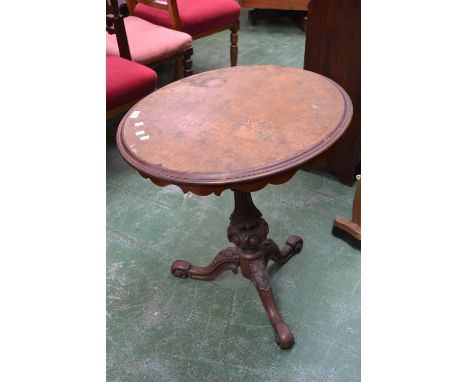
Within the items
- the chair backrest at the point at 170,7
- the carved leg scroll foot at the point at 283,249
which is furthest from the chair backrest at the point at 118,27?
the carved leg scroll foot at the point at 283,249

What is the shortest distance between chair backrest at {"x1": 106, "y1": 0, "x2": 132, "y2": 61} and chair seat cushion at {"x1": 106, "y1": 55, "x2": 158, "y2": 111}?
0.09 metres

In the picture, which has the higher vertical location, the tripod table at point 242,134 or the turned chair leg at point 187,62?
the tripod table at point 242,134

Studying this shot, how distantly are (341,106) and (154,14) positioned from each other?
2.17 meters

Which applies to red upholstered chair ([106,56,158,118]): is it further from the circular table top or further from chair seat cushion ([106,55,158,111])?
the circular table top

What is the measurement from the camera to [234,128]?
4.46ft

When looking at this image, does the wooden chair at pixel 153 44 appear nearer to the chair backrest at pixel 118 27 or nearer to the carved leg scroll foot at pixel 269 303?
the chair backrest at pixel 118 27

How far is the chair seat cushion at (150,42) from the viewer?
2.66 metres

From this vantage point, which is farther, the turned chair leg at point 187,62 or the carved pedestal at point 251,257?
the turned chair leg at point 187,62

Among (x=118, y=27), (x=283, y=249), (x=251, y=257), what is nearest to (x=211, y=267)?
(x=251, y=257)

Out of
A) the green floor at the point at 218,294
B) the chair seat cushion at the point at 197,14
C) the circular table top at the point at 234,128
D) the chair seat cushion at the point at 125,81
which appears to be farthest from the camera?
the chair seat cushion at the point at 197,14

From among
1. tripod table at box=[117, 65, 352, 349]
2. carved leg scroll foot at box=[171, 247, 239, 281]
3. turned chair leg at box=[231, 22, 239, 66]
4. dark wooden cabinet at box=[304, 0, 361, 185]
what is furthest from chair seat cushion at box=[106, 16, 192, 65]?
carved leg scroll foot at box=[171, 247, 239, 281]

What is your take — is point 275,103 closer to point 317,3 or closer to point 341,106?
point 341,106

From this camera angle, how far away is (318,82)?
1.57 m

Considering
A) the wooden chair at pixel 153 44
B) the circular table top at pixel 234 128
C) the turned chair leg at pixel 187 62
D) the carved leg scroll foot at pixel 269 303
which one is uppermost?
the circular table top at pixel 234 128
